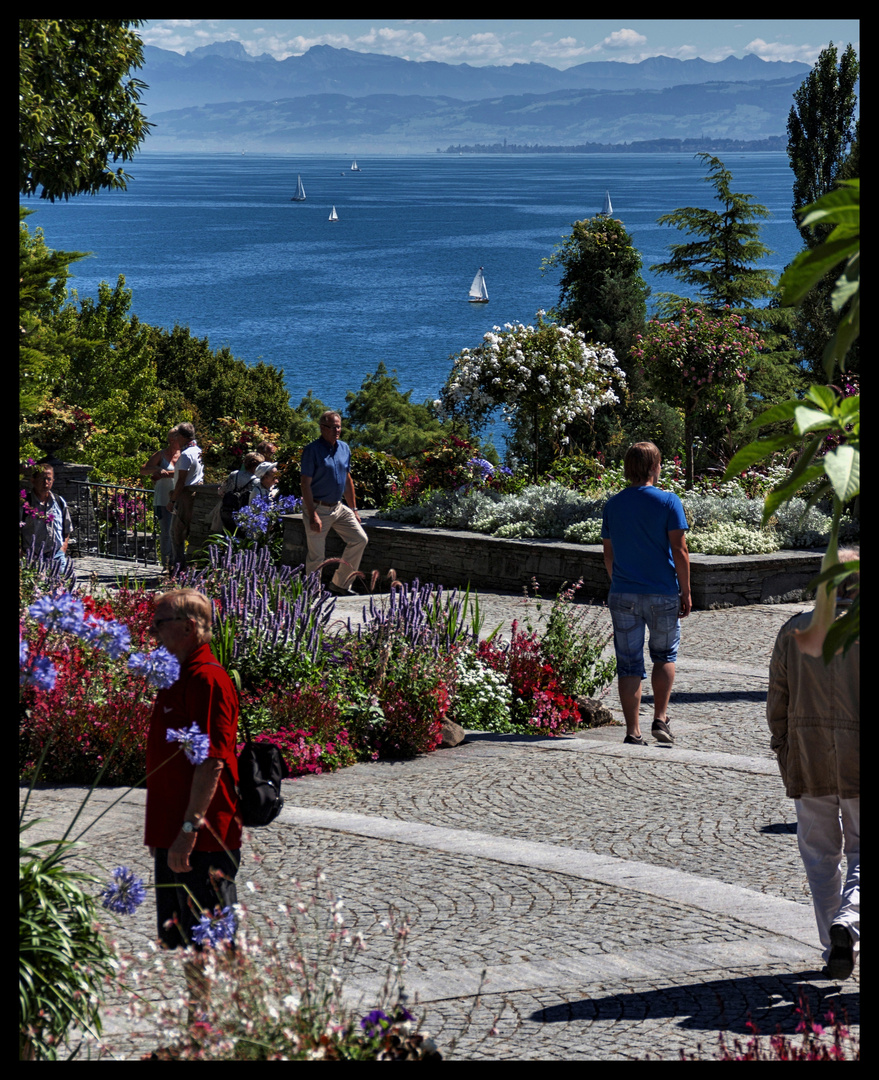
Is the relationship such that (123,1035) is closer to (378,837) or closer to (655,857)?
(378,837)

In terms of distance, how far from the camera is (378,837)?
5586 mm

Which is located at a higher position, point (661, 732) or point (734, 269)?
point (734, 269)

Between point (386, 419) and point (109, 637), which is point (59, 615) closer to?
point (109, 637)

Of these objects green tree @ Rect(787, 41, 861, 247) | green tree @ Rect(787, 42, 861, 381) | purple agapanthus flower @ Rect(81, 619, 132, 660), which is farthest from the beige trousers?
green tree @ Rect(787, 41, 861, 247)

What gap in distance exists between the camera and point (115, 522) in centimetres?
1634

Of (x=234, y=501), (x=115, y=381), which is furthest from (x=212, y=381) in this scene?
(x=234, y=501)

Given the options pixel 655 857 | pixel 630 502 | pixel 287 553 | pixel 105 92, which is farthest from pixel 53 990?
pixel 287 553

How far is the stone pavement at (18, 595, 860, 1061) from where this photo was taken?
3795 mm

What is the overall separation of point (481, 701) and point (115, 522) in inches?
381

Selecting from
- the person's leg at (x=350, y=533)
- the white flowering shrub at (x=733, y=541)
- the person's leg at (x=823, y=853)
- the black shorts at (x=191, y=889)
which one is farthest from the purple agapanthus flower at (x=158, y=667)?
the white flowering shrub at (x=733, y=541)

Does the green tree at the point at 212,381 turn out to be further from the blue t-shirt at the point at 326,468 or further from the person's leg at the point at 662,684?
the person's leg at the point at 662,684

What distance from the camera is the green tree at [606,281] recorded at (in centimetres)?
3403

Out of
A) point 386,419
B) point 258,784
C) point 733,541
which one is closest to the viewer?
point 258,784
